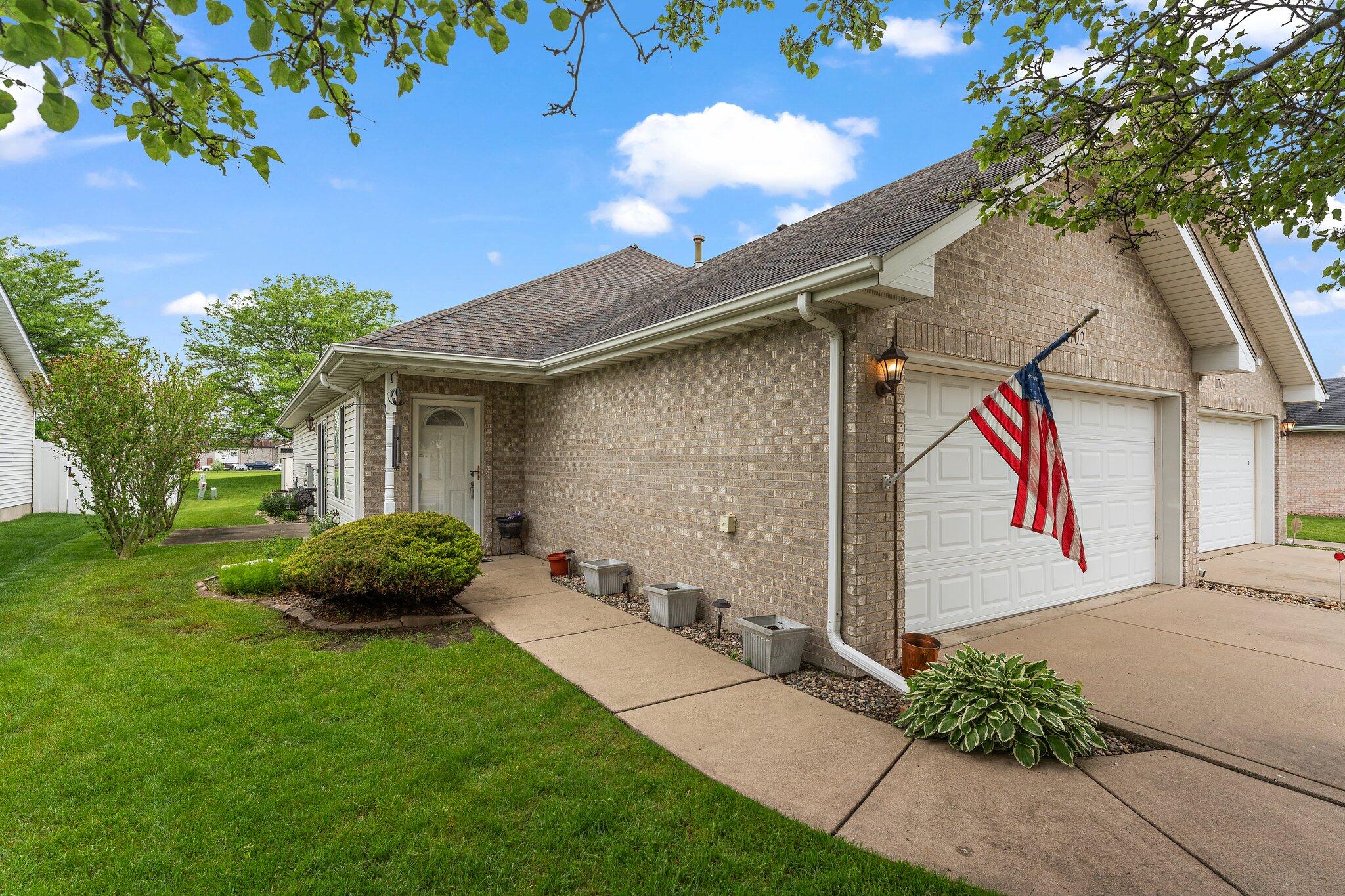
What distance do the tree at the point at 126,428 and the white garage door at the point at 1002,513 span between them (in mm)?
11123

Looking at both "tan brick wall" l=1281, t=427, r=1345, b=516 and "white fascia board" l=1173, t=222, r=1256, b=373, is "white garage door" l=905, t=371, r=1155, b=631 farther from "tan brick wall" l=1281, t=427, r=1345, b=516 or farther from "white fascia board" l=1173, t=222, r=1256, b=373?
"tan brick wall" l=1281, t=427, r=1345, b=516

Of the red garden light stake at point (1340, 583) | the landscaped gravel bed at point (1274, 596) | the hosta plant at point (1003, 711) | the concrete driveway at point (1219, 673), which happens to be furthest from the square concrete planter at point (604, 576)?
the red garden light stake at point (1340, 583)

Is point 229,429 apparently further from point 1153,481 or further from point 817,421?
point 1153,481

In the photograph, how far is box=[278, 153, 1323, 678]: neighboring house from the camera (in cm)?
480

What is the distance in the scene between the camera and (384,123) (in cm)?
329

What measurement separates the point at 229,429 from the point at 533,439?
85.6 ft

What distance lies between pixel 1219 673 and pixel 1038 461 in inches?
109

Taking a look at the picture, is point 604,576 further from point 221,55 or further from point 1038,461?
point 221,55

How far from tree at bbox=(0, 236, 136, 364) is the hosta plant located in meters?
30.9

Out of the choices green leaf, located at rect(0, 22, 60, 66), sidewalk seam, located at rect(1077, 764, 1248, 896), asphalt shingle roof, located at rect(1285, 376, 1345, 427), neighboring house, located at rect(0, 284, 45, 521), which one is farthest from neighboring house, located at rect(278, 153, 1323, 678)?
neighboring house, located at rect(0, 284, 45, 521)

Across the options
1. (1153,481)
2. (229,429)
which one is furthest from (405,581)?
(229,429)

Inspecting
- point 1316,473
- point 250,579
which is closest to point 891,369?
point 250,579

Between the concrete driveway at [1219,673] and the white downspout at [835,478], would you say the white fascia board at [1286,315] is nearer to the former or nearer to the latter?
the concrete driveway at [1219,673]

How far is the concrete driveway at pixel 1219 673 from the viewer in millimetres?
3561
